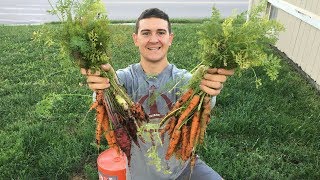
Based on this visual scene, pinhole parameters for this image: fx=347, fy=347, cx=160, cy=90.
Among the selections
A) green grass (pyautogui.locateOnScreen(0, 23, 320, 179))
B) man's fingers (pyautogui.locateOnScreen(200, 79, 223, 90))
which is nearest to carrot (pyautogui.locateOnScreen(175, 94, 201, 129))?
man's fingers (pyautogui.locateOnScreen(200, 79, 223, 90))

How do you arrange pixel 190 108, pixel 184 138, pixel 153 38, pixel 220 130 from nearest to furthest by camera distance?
pixel 190 108
pixel 184 138
pixel 153 38
pixel 220 130

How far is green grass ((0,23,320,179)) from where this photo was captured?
3441 mm

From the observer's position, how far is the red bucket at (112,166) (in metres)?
2.99

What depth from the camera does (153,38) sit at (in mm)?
2590

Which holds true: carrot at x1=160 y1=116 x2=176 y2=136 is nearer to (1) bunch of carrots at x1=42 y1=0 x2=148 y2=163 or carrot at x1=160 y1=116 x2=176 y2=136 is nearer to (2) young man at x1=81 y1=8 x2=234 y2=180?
(2) young man at x1=81 y1=8 x2=234 y2=180

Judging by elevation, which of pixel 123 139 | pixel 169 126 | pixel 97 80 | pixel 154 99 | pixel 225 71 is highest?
pixel 225 71

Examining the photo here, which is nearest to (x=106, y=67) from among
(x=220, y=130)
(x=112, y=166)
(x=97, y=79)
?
(x=97, y=79)

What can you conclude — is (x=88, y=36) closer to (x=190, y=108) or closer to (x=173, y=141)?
(x=190, y=108)

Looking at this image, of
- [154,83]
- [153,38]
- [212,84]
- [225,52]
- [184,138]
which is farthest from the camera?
[154,83]

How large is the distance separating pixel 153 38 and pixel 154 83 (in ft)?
1.17

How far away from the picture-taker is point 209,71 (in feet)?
7.04

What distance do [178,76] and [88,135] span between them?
1690 mm

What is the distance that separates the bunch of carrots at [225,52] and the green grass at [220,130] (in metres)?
0.61

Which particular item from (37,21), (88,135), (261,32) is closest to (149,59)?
(261,32)
